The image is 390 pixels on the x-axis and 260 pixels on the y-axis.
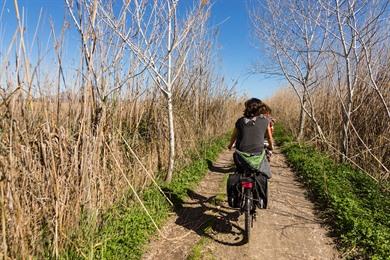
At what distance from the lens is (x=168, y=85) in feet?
19.6

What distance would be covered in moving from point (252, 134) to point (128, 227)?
72.4 inches

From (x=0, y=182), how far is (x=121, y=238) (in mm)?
1684

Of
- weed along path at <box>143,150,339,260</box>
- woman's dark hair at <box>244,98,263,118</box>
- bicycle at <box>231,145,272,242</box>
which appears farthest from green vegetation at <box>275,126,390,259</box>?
woman's dark hair at <box>244,98,263,118</box>

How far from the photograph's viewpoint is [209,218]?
16.1ft

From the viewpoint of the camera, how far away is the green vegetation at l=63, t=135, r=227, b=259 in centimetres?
355

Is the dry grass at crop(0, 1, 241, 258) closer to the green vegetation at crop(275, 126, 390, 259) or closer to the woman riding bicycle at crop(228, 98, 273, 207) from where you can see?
the woman riding bicycle at crop(228, 98, 273, 207)

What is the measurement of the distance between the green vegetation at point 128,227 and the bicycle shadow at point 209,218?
0.15 metres

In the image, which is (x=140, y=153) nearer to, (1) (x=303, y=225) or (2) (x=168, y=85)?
(2) (x=168, y=85)

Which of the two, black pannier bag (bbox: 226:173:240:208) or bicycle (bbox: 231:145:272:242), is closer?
bicycle (bbox: 231:145:272:242)

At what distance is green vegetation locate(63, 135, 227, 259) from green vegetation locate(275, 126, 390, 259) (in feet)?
7.24

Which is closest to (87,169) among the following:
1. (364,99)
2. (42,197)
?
(42,197)

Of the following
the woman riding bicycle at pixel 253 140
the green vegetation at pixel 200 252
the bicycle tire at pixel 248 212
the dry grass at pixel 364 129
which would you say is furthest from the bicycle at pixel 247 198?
the dry grass at pixel 364 129

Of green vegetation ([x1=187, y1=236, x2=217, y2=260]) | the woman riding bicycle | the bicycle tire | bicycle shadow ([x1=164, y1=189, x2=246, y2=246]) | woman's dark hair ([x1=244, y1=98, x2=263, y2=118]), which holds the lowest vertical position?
green vegetation ([x1=187, y1=236, x2=217, y2=260])

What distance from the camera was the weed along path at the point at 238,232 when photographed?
12.9 ft
